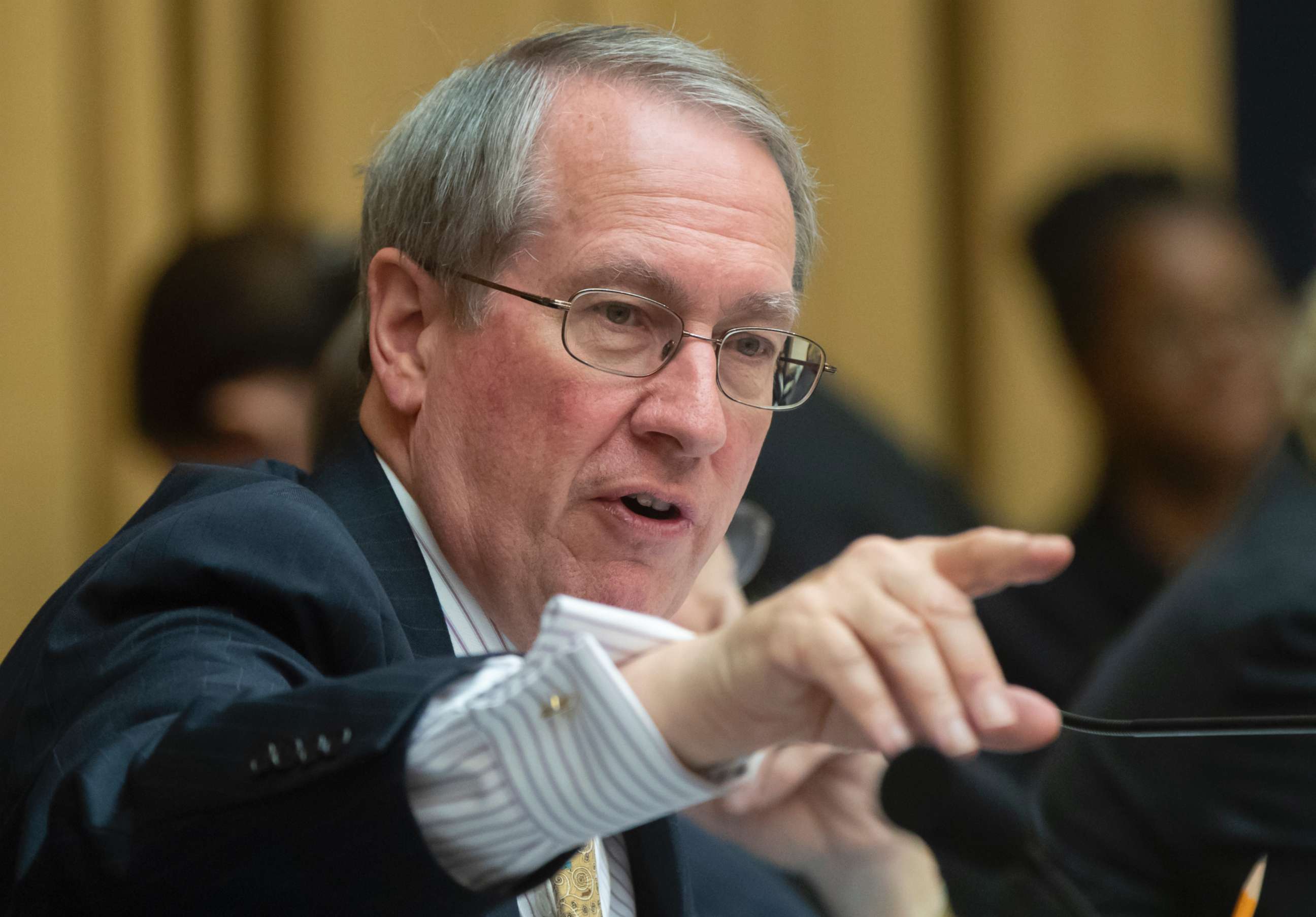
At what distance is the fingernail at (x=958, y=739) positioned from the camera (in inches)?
30.6

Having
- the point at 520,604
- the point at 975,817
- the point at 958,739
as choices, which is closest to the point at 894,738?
the point at 958,739

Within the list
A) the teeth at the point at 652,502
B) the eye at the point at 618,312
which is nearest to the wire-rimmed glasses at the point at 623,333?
the eye at the point at 618,312

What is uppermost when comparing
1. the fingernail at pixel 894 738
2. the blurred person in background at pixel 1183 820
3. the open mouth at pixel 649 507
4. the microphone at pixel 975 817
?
the fingernail at pixel 894 738

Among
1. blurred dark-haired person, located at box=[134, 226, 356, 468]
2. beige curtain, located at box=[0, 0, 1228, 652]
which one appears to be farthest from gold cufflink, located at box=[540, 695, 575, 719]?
blurred dark-haired person, located at box=[134, 226, 356, 468]

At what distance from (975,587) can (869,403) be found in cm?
322

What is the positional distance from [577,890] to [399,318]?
59 centimetres

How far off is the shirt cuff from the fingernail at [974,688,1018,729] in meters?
0.17

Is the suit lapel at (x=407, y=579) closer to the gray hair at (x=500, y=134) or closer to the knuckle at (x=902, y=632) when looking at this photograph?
the gray hair at (x=500, y=134)

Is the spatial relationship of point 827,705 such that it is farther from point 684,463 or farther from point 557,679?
point 684,463

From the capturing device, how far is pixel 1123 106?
4621mm

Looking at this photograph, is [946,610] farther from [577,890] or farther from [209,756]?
[577,890]

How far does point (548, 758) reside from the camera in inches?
36.1

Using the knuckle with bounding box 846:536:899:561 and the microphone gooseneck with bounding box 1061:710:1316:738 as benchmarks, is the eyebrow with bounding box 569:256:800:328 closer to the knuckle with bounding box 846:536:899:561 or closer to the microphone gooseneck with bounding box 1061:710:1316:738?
the microphone gooseneck with bounding box 1061:710:1316:738

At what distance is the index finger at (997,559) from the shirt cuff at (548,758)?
0.57ft
